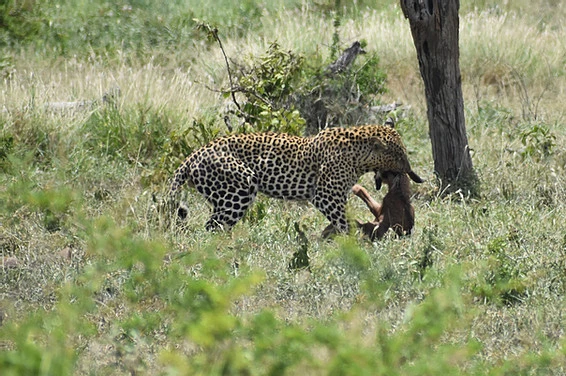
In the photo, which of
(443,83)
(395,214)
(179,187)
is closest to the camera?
(395,214)

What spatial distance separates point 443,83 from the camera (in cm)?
922

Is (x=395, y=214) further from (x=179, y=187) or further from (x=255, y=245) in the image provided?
(x=179, y=187)

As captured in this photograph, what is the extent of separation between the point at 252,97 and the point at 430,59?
1.71m

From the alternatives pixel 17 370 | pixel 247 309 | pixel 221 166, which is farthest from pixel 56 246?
pixel 17 370

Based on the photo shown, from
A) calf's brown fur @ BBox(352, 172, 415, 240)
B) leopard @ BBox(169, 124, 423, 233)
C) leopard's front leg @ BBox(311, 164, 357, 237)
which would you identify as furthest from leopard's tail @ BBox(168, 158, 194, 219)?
calf's brown fur @ BBox(352, 172, 415, 240)

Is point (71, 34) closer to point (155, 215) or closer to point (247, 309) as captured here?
point (155, 215)

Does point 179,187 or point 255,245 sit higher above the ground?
point 179,187

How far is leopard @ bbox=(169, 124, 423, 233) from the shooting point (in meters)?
7.85

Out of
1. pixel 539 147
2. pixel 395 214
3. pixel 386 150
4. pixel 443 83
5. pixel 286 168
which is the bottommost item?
pixel 539 147

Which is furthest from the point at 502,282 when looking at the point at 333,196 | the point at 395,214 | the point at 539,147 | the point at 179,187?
the point at 539,147

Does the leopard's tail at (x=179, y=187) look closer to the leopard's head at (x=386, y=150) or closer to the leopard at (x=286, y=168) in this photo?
the leopard at (x=286, y=168)

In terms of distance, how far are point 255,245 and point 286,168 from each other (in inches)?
30.9

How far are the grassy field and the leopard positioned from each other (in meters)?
0.21

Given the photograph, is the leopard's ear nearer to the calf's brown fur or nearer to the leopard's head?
the leopard's head
